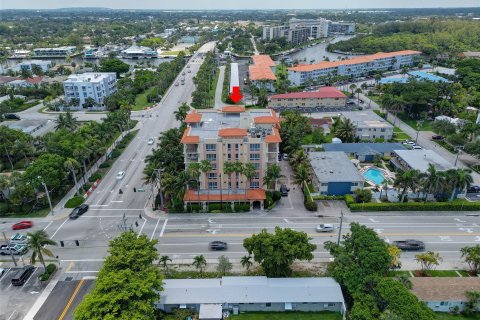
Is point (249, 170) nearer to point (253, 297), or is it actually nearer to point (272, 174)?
point (272, 174)

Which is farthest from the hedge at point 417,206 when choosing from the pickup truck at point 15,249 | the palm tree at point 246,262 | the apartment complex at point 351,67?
the apartment complex at point 351,67

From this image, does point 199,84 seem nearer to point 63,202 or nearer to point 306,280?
point 63,202

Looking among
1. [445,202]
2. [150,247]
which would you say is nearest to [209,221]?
[150,247]

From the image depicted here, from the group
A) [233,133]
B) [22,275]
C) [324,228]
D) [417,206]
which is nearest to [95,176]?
[22,275]

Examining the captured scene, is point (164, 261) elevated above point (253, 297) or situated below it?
above

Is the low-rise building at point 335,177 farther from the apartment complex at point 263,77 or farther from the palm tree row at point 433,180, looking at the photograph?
the apartment complex at point 263,77

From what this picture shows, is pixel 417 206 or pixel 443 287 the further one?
pixel 417 206
